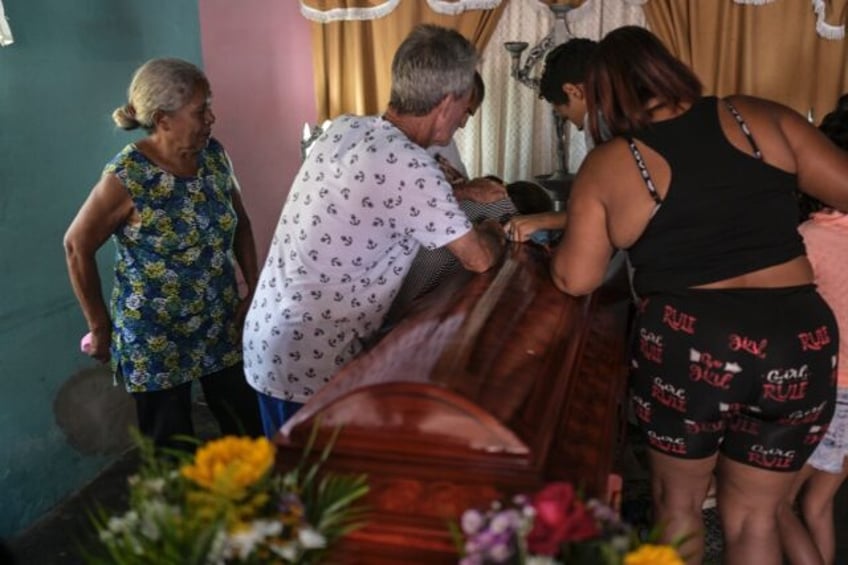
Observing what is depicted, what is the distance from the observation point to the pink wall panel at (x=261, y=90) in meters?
3.65

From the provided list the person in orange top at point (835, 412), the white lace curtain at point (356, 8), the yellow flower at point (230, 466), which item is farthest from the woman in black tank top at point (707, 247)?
the white lace curtain at point (356, 8)

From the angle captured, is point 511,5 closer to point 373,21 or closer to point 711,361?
point 373,21

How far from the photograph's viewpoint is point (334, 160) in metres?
1.54

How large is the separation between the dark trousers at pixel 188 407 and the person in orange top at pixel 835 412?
1.45 metres

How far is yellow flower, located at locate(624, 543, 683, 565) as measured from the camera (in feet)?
2.29

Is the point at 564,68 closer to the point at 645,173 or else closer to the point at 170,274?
the point at 645,173

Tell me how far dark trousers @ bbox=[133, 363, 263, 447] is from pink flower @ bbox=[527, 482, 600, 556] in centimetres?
147

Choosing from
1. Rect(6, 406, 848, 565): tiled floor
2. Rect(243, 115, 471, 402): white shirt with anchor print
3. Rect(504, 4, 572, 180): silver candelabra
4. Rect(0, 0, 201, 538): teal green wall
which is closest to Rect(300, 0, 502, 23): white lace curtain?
Rect(504, 4, 572, 180): silver candelabra

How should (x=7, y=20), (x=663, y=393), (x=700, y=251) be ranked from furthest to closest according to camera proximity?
(x=7, y=20) < (x=663, y=393) < (x=700, y=251)

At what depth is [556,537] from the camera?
2.31ft

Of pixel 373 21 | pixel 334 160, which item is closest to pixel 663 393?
pixel 334 160

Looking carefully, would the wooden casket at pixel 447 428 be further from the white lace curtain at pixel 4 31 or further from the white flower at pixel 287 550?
the white lace curtain at pixel 4 31

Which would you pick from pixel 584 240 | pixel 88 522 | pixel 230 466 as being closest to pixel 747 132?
pixel 584 240

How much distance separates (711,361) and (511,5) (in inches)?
111
